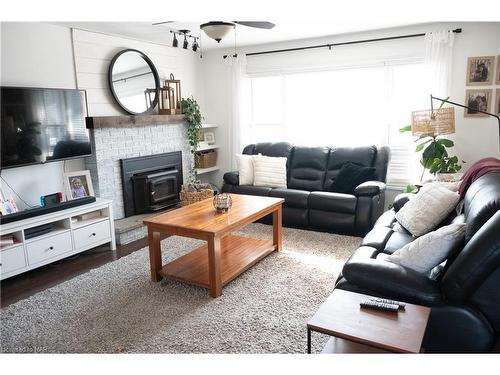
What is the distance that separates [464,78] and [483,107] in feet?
1.26

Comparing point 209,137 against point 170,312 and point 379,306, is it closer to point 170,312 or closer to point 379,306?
point 170,312

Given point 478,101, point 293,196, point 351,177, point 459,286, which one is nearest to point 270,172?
point 293,196

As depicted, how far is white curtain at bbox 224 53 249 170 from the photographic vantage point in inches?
218

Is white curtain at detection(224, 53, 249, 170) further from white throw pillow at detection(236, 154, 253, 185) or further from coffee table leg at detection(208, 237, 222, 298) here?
coffee table leg at detection(208, 237, 222, 298)

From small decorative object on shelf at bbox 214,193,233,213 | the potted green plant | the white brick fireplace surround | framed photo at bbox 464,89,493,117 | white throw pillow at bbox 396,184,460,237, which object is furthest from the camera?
the potted green plant

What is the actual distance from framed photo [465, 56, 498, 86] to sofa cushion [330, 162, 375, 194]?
4.73 ft

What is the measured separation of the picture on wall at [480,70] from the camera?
404cm

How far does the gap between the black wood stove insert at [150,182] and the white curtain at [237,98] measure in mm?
969

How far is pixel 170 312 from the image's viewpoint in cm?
262

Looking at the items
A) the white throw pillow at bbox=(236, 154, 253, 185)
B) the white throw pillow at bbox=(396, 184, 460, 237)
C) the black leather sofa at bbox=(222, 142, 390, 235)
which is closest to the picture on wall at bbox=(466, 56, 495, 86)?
the black leather sofa at bbox=(222, 142, 390, 235)

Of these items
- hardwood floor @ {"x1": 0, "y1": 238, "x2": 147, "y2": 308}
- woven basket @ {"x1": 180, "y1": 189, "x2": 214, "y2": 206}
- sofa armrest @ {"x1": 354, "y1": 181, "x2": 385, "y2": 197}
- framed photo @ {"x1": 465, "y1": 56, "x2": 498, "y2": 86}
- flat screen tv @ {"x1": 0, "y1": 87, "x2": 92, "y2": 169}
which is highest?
framed photo @ {"x1": 465, "y1": 56, "x2": 498, "y2": 86}

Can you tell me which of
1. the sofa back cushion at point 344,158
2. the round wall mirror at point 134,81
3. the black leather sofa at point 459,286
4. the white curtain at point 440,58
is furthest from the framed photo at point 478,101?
the round wall mirror at point 134,81

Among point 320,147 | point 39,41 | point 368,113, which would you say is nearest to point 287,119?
point 320,147

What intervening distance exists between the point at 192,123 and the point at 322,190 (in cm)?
210
